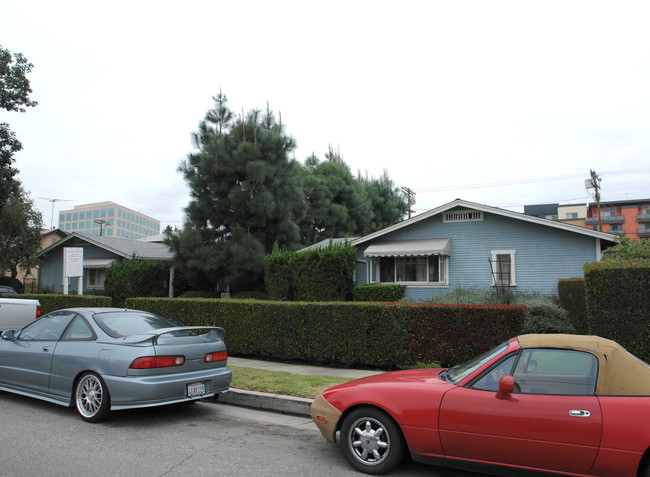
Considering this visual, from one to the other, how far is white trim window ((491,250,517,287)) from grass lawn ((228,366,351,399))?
38.9 ft

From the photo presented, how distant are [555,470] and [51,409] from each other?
243 inches

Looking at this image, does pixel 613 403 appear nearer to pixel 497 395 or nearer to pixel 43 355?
pixel 497 395

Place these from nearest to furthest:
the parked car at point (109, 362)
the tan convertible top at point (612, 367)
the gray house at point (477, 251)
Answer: the tan convertible top at point (612, 367) < the parked car at point (109, 362) < the gray house at point (477, 251)

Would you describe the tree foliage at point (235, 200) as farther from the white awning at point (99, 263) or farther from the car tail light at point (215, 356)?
the car tail light at point (215, 356)

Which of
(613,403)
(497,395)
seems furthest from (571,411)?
(497,395)

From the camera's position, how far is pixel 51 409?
648 cm

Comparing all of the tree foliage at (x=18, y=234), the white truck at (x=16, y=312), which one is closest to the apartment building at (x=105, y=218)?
the tree foliage at (x=18, y=234)

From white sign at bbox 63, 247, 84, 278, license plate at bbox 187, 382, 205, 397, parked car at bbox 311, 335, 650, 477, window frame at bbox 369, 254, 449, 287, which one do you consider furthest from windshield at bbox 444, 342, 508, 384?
white sign at bbox 63, 247, 84, 278

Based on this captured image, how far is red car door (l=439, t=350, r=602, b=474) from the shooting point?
367 cm

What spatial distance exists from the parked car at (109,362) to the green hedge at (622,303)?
20.0ft

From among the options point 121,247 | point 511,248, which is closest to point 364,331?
point 511,248

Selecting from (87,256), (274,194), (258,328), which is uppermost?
(274,194)

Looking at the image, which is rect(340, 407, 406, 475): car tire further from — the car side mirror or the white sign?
the white sign

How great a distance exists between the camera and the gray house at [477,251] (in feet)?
56.9
